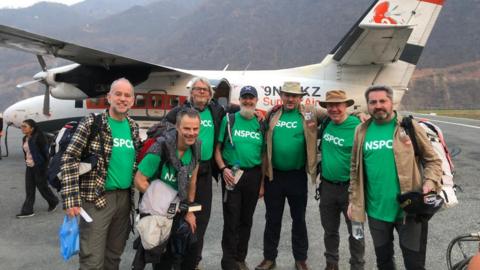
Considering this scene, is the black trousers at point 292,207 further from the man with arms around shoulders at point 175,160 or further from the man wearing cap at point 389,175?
the man with arms around shoulders at point 175,160

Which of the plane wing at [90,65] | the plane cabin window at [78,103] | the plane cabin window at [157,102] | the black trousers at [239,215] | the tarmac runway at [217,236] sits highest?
the plane wing at [90,65]

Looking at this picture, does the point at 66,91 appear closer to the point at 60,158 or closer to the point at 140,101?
the point at 140,101

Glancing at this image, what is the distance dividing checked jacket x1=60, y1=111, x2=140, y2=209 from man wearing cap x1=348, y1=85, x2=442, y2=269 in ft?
7.40

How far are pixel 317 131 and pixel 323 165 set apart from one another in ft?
1.39

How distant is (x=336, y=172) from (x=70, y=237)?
2.69 meters

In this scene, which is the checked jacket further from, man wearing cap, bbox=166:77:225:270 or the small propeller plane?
the small propeller plane

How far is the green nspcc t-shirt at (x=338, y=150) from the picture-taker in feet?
13.5

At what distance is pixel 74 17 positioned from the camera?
180875 millimetres

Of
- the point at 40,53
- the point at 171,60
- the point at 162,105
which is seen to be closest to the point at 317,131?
the point at 162,105

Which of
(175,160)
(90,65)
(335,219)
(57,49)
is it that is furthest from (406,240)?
(90,65)

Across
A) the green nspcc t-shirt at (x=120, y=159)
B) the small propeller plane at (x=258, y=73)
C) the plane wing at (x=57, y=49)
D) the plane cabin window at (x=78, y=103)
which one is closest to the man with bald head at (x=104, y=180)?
the green nspcc t-shirt at (x=120, y=159)

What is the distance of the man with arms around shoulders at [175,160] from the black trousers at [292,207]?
1.30 m

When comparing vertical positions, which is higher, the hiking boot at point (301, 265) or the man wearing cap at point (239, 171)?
the man wearing cap at point (239, 171)

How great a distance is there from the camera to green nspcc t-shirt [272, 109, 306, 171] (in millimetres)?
4387
